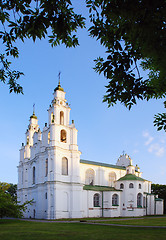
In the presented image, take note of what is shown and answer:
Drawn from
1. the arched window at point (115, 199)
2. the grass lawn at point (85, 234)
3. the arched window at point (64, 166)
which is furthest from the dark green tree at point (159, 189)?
the grass lawn at point (85, 234)

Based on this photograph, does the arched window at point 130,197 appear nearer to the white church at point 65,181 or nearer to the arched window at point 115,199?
the white church at point 65,181

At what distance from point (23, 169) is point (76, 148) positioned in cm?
1652

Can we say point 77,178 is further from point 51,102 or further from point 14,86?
point 14,86

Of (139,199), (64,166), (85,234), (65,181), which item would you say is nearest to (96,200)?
(65,181)

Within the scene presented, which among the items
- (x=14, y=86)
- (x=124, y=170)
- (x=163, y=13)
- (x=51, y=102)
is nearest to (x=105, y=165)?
(x=124, y=170)

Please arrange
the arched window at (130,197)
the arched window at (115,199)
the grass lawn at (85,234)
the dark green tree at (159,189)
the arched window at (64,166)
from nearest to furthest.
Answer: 1. the grass lawn at (85,234)
2. the arched window at (64,166)
3. the arched window at (115,199)
4. the arched window at (130,197)
5. the dark green tree at (159,189)

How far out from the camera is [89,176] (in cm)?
5691

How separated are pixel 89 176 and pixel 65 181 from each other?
12377mm

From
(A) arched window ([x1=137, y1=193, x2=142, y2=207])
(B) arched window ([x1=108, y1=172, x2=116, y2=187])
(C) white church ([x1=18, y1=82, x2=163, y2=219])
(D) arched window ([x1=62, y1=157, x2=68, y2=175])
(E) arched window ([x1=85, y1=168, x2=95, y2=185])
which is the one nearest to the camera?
(C) white church ([x1=18, y1=82, x2=163, y2=219])

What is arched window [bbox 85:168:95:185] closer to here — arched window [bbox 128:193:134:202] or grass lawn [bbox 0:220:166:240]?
arched window [bbox 128:193:134:202]

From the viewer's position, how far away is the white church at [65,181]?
4453cm

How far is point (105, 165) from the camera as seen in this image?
60906 mm

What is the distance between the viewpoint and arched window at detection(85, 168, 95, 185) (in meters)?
56.4

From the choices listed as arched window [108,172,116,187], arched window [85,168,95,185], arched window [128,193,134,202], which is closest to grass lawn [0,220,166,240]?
arched window [128,193,134,202]
